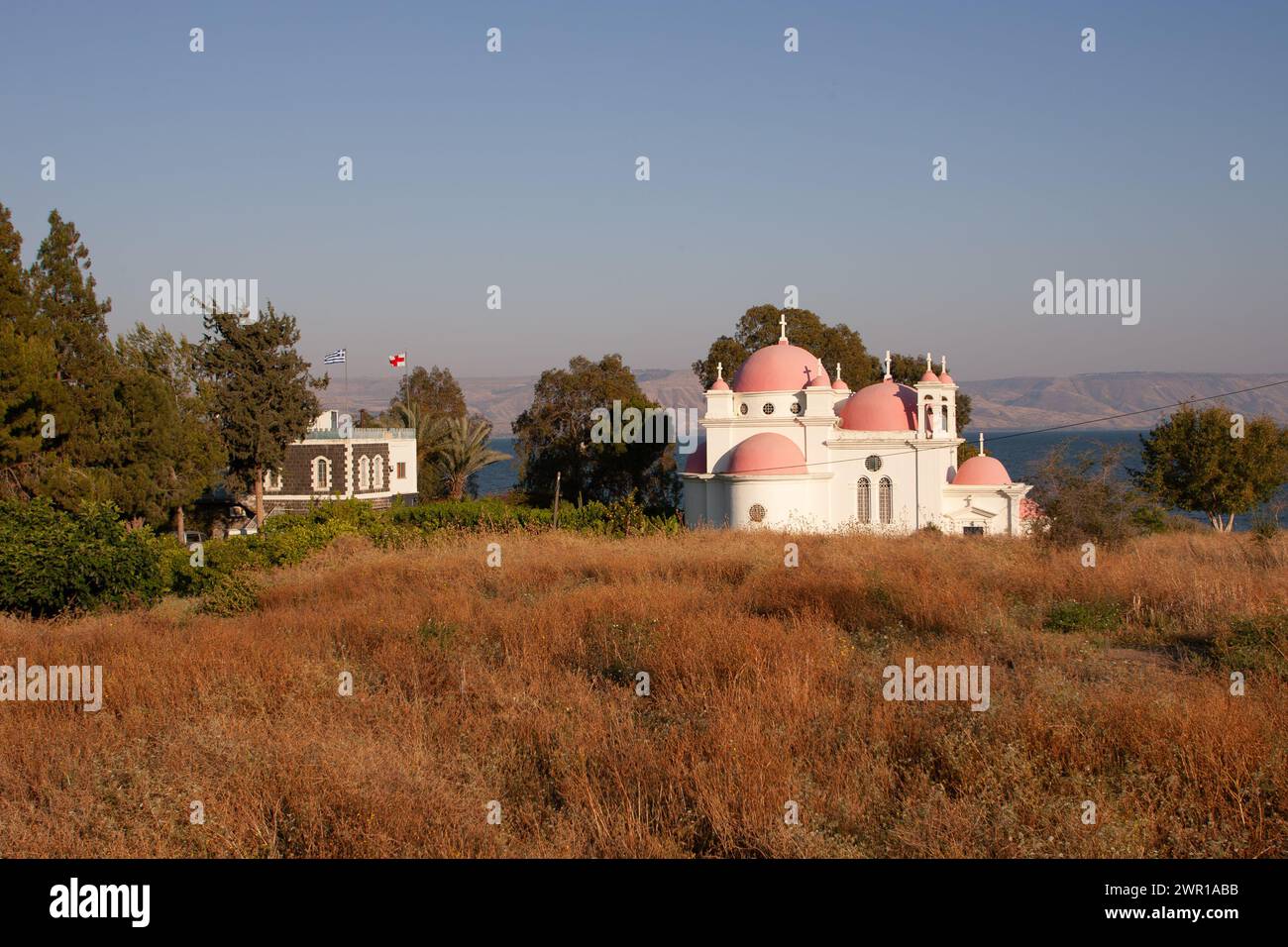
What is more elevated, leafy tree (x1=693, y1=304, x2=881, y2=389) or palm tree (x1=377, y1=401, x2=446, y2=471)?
leafy tree (x1=693, y1=304, x2=881, y2=389)

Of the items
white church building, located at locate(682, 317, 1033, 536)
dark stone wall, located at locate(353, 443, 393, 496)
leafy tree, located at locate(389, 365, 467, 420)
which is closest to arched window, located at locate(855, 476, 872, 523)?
white church building, located at locate(682, 317, 1033, 536)

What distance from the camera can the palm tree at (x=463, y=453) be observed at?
47.0 meters

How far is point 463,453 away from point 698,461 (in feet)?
53.3

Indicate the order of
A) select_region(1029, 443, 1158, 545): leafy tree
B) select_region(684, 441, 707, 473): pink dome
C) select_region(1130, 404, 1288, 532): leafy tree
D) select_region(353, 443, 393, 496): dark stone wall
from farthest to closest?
select_region(353, 443, 393, 496): dark stone wall
select_region(1130, 404, 1288, 532): leafy tree
select_region(684, 441, 707, 473): pink dome
select_region(1029, 443, 1158, 545): leafy tree

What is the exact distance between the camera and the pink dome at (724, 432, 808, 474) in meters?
31.2

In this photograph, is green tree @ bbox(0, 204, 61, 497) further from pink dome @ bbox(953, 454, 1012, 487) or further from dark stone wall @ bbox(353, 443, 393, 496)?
pink dome @ bbox(953, 454, 1012, 487)

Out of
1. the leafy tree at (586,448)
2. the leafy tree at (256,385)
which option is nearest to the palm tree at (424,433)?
the leafy tree at (586,448)

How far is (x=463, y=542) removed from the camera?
19.0 m

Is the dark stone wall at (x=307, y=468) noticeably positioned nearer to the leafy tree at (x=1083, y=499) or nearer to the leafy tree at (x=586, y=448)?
the leafy tree at (x=586, y=448)

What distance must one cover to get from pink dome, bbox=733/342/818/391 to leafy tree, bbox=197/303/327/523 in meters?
17.9
